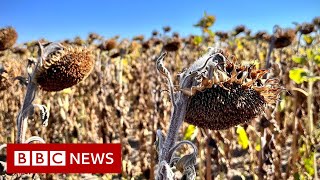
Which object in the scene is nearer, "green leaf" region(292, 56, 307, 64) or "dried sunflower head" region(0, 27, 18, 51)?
"green leaf" region(292, 56, 307, 64)

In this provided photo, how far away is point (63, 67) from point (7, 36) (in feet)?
6.48

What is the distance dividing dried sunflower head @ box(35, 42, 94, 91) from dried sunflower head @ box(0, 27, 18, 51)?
1.76 meters

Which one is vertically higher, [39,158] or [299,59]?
[299,59]

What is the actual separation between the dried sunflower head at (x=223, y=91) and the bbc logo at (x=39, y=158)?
1.63 m

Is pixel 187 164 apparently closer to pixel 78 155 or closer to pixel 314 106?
pixel 78 155

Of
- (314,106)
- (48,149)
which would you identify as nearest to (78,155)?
(48,149)

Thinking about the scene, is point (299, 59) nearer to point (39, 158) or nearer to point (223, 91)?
point (223, 91)

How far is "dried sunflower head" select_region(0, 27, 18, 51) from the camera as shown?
4.36 m

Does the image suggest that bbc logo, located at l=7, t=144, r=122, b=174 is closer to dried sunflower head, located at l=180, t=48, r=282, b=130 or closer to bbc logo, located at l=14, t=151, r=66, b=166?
bbc logo, located at l=14, t=151, r=66, b=166

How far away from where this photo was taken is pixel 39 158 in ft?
10.5

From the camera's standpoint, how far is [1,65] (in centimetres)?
339

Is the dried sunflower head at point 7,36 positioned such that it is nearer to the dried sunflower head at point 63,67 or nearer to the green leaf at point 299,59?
the dried sunflower head at point 63,67

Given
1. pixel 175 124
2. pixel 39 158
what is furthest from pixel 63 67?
pixel 175 124

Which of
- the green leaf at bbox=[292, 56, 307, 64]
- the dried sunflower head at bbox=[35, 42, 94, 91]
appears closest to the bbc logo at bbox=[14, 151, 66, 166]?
the dried sunflower head at bbox=[35, 42, 94, 91]
